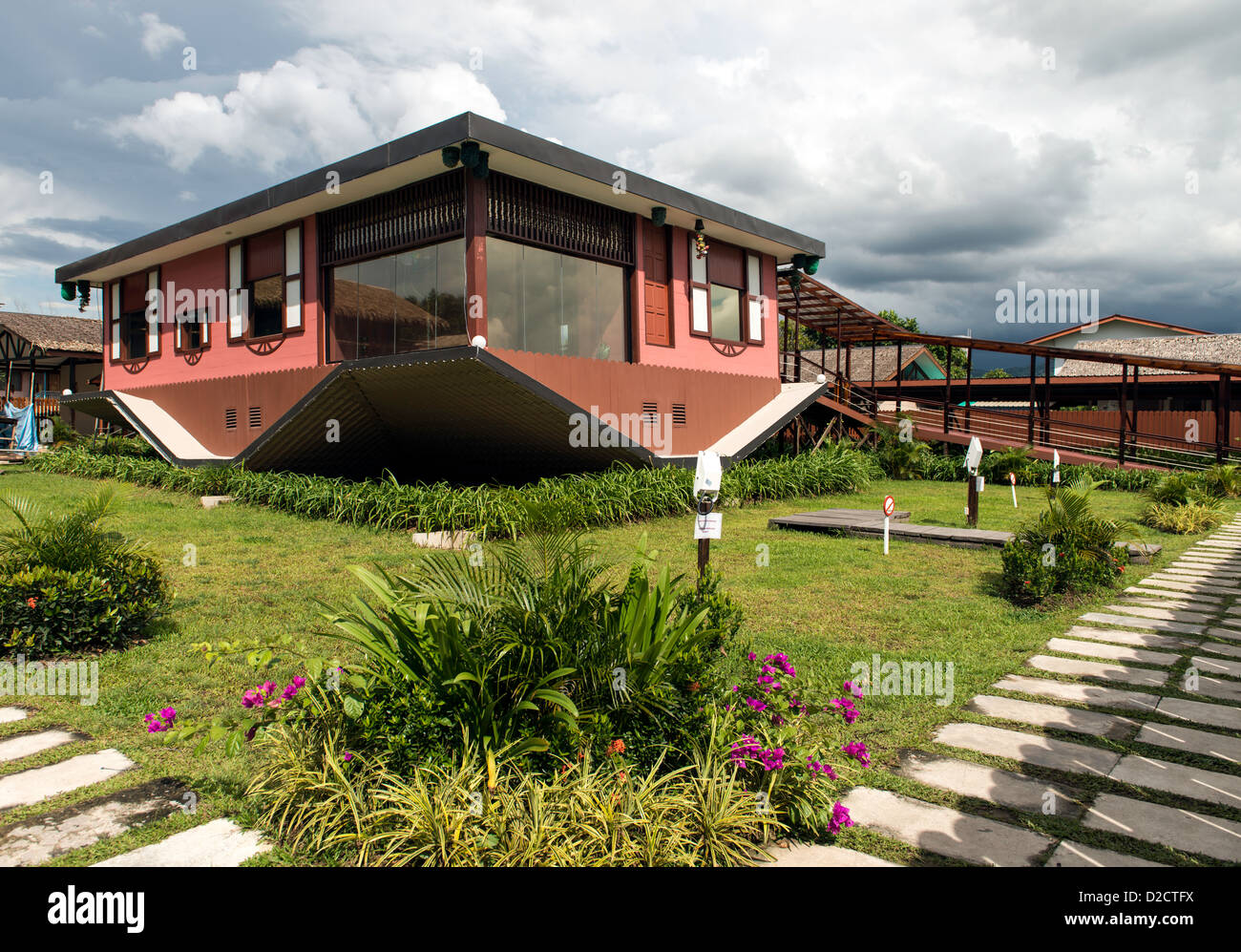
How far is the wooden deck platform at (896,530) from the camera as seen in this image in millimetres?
9336

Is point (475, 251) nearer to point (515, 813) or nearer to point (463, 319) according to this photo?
point (463, 319)

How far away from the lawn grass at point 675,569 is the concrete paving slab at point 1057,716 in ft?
0.58

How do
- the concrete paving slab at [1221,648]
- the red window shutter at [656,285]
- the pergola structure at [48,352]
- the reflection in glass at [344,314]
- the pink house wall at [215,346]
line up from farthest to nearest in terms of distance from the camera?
the pergola structure at [48,352] → the red window shutter at [656,285] → the pink house wall at [215,346] → the reflection in glass at [344,314] → the concrete paving slab at [1221,648]

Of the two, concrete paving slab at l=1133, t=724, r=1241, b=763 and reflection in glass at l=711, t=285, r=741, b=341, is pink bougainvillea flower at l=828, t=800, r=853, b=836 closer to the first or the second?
concrete paving slab at l=1133, t=724, r=1241, b=763

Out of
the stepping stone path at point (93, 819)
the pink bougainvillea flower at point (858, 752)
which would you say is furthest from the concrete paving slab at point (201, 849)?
the pink bougainvillea flower at point (858, 752)

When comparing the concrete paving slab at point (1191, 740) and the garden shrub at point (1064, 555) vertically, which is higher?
the garden shrub at point (1064, 555)

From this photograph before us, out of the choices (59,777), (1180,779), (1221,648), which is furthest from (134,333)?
(1180,779)

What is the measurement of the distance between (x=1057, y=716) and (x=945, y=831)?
171 cm

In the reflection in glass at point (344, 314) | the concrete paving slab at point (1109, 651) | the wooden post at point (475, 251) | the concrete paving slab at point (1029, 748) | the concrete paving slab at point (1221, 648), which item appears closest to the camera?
the concrete paving slab at point (1029, 748)

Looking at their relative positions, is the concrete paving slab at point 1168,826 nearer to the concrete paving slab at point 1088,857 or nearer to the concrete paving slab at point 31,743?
the concrete paving slab at point 1088,857

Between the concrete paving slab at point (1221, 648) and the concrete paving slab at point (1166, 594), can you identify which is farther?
the concrete paving slab at point (1166, 594)

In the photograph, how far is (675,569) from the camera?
8.12 metres

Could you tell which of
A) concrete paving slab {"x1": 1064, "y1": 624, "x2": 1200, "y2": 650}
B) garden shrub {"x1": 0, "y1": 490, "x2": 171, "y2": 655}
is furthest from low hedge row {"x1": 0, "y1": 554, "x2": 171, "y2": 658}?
concrete paving slab {"x1": 1064, "y1": 624, "x2": 1200, "y2": 650}
